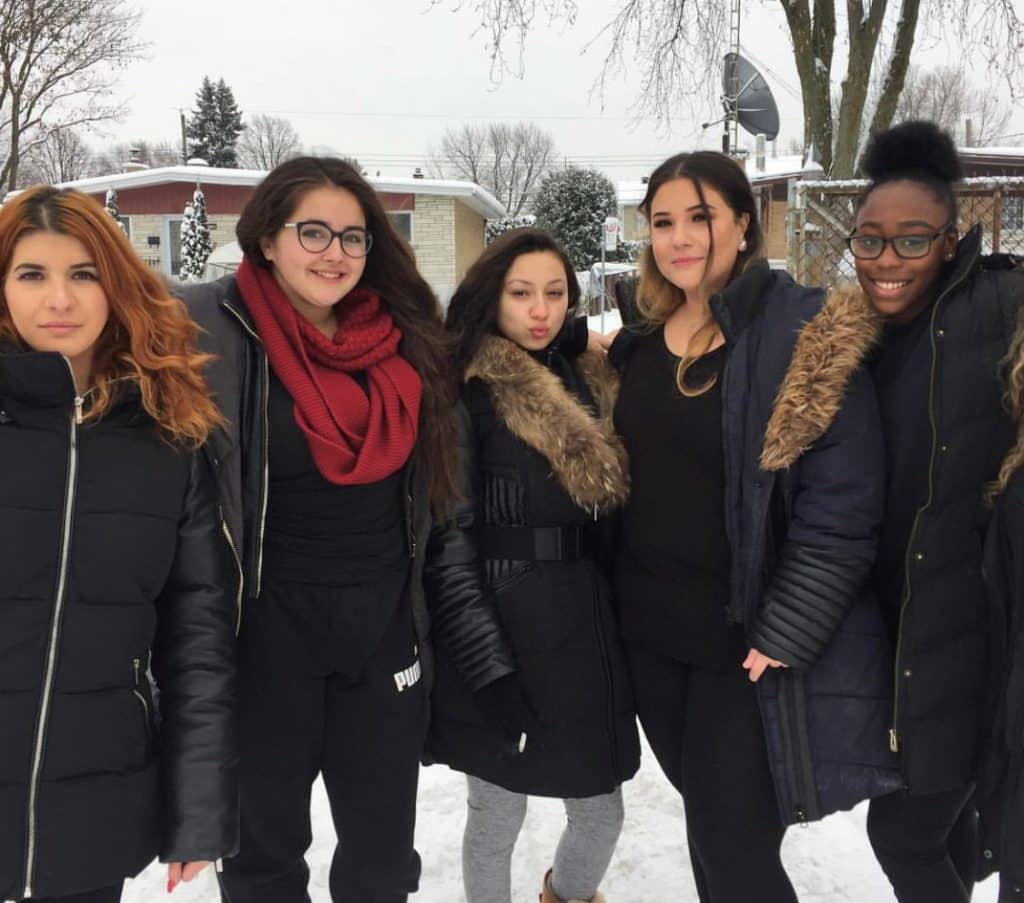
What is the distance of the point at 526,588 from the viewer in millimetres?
2514

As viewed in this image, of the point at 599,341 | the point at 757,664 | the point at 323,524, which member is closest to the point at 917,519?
the point at 757,664

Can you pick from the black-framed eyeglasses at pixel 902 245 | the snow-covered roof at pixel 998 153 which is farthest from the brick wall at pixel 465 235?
the black-framed eyeglasses at pixel 902 245

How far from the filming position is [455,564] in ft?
8.16

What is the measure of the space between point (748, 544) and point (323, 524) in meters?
1.12

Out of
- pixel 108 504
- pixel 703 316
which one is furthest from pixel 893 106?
pixel 108 504

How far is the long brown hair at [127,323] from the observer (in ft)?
5.98

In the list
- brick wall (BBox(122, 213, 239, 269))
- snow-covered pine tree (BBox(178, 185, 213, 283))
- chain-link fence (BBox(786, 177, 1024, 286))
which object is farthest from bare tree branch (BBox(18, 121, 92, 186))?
chain-link fence (BBox(786, 177, 1024, 286))

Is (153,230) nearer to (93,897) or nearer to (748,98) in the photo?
(748,98)

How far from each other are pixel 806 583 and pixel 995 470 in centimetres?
52

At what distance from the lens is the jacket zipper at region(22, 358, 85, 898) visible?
1.69 meters

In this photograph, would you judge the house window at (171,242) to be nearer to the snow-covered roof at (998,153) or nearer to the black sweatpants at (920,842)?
the snow-covered roof at (998,153)

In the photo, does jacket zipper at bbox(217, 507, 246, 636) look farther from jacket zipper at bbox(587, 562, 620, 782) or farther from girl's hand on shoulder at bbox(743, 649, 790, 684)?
girl's hand on shoulder at bbox(743, 649, 790, 684)

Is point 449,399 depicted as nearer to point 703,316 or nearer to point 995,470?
point 703,316

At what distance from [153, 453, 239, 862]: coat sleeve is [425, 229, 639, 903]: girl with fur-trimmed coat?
681mm
